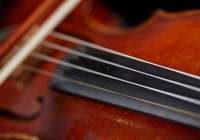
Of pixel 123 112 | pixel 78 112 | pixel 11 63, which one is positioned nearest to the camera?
pixel 123 112

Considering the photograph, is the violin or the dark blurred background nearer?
the violin

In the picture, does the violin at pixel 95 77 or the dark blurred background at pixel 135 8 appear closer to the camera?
the violin at pixel 95 77

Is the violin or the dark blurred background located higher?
the dark blurred background

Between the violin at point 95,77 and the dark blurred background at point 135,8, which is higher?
the dark blurred background at point 135,8

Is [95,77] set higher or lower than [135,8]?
lower

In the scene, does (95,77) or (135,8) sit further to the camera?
(135,8)

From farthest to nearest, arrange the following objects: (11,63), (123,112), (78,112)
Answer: (11,63) < (78,112) < (123,112)

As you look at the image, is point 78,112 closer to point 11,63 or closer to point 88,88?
point 88,88

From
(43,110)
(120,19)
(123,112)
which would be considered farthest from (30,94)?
(120,19)
